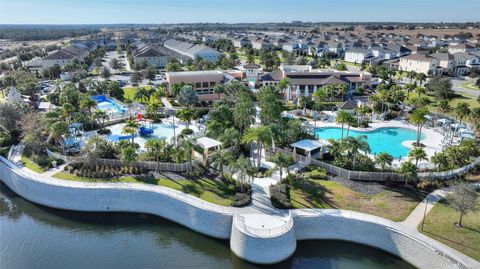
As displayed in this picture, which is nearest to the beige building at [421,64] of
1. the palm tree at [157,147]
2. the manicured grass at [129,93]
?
the manicured grass at [129,93]

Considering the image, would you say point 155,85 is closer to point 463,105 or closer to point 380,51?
point 463,105

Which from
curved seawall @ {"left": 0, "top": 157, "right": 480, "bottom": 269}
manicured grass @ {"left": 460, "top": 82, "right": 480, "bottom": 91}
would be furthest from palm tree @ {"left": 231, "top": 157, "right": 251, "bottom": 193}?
manicured grass @ {"left": 460, "top": 82, "right": 480, "bottom": 91}

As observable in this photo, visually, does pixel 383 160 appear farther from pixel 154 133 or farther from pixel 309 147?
pixel 154 133

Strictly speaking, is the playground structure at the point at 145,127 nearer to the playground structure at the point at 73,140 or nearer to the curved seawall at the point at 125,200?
the playground structure at the point at 73,140

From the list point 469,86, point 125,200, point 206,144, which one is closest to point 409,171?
point 206,144

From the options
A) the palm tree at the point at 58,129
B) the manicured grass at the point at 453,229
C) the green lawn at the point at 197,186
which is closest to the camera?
the manicured grass at the point at 453,229

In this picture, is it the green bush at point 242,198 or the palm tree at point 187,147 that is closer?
the green bush at point 242,198

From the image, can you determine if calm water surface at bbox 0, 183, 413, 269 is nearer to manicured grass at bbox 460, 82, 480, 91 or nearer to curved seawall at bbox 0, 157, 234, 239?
curved seawall at bbox 0, 157, 234, 239
